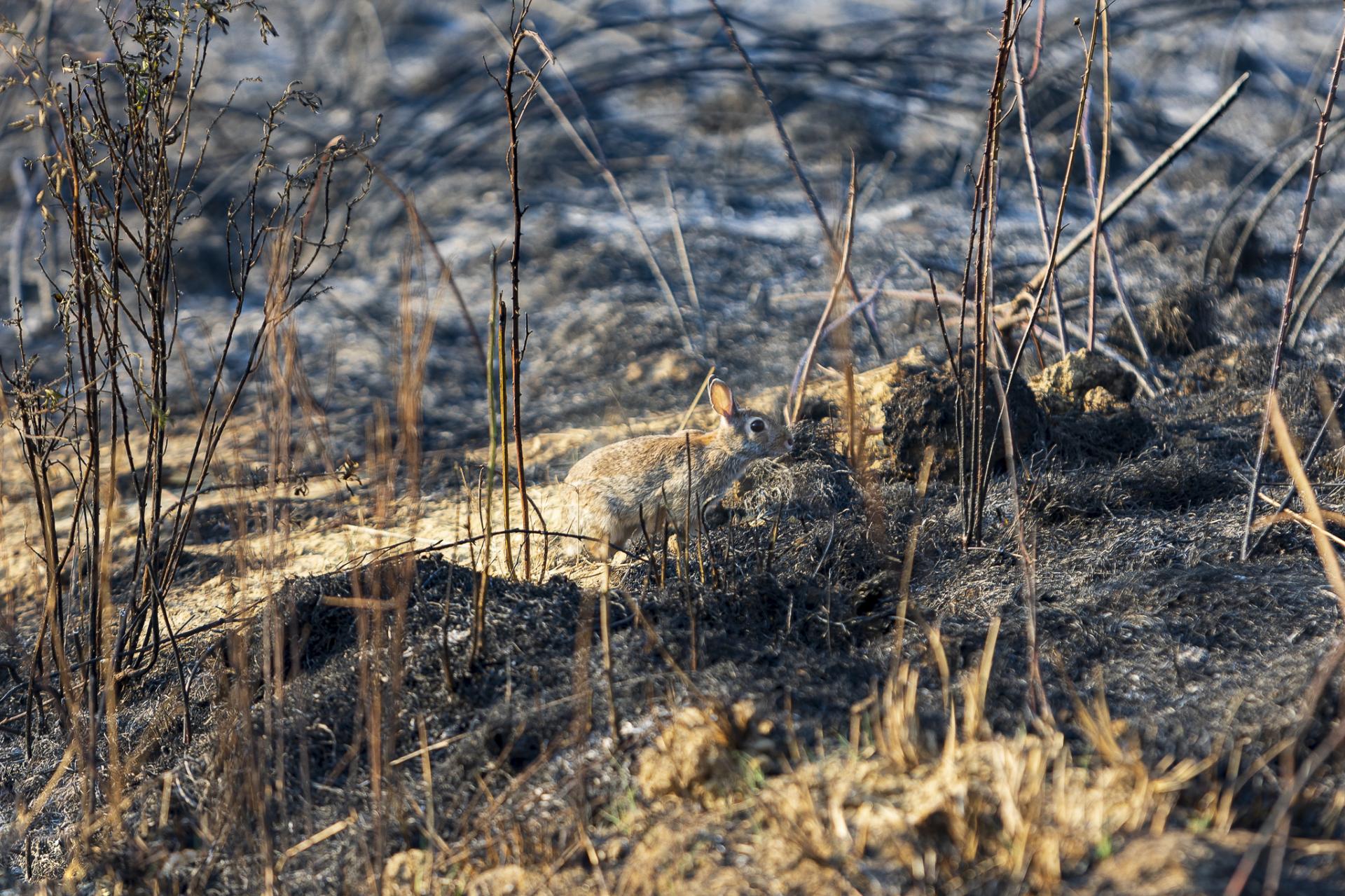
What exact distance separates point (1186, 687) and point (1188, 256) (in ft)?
18.4

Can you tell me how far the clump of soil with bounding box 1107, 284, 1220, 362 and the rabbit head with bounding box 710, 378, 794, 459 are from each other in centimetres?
220

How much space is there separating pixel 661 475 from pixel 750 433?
0.48 m

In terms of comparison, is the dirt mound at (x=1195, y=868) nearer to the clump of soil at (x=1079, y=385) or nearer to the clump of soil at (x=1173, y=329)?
the clump of soil at (x=1079, y=385)

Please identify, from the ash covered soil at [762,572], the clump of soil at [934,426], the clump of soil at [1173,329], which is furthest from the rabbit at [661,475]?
the clump of soil at [1173,329]

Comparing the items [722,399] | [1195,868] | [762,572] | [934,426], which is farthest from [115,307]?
[1195,868]

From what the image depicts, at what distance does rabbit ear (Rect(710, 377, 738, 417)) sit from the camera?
17.0ft

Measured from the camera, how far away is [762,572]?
12.5 ft

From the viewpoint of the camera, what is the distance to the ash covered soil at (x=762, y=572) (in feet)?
9.39

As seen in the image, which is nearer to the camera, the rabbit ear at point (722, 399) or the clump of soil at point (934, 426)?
the clump of soil at point (934, 426)

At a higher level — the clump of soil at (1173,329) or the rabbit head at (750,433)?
the clump of soil at (1173,329)

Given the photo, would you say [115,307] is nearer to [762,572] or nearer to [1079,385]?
[762,572]

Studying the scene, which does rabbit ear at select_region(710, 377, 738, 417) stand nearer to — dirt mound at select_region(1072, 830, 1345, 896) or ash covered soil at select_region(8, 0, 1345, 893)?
ash covered soil at select_region(8, 0, 1345, 893)

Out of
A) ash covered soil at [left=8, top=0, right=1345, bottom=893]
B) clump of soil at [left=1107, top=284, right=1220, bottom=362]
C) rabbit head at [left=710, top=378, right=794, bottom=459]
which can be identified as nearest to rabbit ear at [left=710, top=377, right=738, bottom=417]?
rabbit head at [left=710, top=378, right=794, bottom=459]

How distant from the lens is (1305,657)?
10.3 feet
